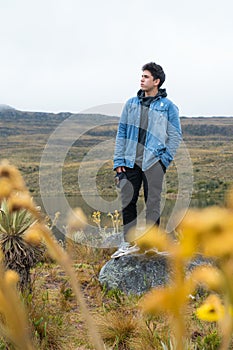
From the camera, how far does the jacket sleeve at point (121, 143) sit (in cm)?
538

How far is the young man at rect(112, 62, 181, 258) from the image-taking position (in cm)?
520

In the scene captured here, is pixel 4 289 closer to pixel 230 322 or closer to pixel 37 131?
pixel 230 322

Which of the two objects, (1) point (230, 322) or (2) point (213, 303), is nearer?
(1) point (230, 322)

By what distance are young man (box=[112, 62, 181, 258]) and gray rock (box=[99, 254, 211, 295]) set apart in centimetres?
51

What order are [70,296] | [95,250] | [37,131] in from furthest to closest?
[37,131], [95,250], [70,296]

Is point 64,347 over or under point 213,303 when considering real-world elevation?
under

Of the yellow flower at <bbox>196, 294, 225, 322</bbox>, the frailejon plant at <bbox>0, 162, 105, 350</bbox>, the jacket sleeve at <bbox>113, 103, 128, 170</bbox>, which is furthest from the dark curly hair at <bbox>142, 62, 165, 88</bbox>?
the yellow flower at <bbox>196, 294, 225, 322</bbox>

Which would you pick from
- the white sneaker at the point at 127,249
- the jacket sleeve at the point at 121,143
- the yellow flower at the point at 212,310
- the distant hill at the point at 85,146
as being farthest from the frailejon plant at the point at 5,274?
the distant hill at the point at 85,146

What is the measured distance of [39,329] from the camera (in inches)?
153

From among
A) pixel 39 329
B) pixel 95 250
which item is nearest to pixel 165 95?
pixel 39 329

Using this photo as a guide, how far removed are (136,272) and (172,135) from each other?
1.70 m

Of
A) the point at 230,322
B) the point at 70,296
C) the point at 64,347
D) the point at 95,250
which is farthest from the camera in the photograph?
the point at 95,250

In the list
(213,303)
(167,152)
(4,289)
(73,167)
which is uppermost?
(4,289)

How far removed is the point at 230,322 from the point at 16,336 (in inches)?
9.0
